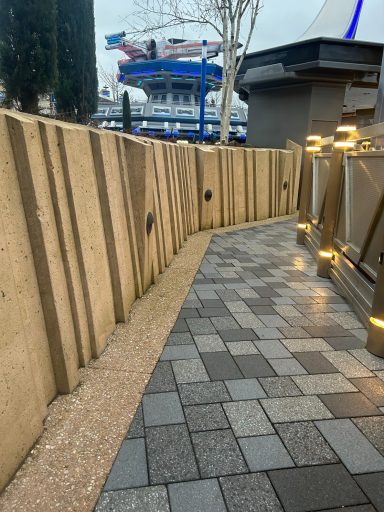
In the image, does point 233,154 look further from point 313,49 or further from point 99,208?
point 313,49

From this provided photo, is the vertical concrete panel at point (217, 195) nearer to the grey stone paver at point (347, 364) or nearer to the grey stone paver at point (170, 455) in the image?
the grey stone paver at point (347, 364)

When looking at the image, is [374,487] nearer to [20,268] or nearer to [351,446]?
[351,446]

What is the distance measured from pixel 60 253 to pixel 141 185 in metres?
1.57

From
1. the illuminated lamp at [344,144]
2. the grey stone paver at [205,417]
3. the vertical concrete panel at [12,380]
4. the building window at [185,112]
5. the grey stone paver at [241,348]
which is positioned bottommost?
the grey stone paver at [241,348]

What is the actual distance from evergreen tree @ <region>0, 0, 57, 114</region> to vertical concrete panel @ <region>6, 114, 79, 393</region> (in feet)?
47.0

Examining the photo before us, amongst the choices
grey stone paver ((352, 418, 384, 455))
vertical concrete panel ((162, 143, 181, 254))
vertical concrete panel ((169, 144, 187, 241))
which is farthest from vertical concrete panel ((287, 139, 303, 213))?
grey stone paver ((352, 418, 384, 455))

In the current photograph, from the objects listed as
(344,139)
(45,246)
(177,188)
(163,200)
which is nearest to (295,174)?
(177,188)

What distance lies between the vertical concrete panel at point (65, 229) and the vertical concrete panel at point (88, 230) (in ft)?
0.15

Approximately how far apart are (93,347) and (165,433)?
0.91 metres

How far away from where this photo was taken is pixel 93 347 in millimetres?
2662

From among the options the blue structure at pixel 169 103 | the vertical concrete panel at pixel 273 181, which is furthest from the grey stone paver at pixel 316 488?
the blue structure at pixel 169 103

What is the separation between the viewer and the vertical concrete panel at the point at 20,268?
1753mm

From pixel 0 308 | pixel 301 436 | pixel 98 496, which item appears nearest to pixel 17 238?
pixel 0 308

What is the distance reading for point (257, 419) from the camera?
2156 millimetres
